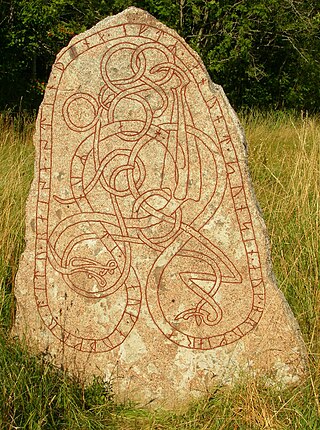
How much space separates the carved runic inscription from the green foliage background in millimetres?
5579

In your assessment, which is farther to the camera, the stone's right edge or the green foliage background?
the green foliage background

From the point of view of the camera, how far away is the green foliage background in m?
8.42

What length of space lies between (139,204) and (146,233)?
13 cm

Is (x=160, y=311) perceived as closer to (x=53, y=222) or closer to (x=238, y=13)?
(x=53, y=222)

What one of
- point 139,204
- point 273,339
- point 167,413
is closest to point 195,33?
point 139,204

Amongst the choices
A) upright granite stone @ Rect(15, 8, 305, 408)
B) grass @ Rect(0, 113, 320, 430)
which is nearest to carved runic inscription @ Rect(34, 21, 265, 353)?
upright granite stone @ Rect(15, 8, 305, 408)

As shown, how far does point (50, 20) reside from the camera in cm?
888

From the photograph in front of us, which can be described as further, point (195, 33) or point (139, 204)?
point (195, 33)

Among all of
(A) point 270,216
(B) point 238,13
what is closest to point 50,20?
(B) point 238,13

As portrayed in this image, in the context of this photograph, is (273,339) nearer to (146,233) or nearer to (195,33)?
(146,233)

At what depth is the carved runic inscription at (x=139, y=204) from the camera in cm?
283

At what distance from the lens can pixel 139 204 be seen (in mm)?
2873

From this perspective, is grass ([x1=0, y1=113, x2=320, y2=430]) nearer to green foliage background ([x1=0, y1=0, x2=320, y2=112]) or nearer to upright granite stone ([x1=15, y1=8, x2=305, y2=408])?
upright granite stone ([x1=15, y1=8, x2=305, y2=408])

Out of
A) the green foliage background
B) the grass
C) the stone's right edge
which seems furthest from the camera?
the green foliage background
